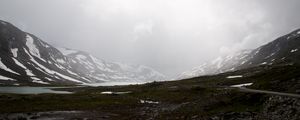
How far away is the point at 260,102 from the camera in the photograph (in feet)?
143

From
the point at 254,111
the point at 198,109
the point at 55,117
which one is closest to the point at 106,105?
the point at 55,117

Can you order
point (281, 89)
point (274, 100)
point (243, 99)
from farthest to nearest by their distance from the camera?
point (281, 89) → point (243, 99) → point (274, 100)

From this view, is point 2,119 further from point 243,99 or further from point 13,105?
point 243,99

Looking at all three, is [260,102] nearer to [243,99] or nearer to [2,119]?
[243,99]

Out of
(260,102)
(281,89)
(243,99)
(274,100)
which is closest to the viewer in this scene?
(274,100)

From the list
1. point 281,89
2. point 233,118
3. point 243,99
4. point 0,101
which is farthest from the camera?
point 0,101

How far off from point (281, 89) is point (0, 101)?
66200 millimetres

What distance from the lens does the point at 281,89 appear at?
2128 inches

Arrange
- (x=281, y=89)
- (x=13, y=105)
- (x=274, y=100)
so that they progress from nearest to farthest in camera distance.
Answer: (x=274, y=100) → (x=281, y=89) → (x=13, y=105)

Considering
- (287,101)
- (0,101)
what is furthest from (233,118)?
(0,101)

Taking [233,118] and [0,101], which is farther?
[0,101]

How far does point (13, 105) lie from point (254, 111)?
5700cm

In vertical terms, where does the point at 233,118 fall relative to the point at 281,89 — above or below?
below

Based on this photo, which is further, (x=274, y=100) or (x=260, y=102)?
(x=260, y=102)
